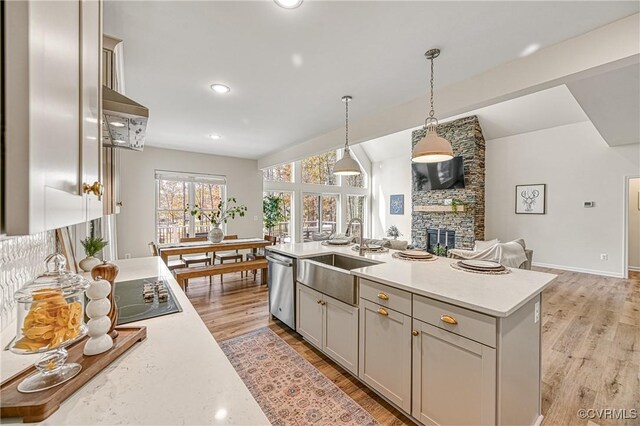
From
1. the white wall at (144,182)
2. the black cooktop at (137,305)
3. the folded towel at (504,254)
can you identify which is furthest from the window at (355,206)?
the black cooktop at (137,305)

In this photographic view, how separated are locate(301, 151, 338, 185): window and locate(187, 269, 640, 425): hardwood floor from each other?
4362 mm

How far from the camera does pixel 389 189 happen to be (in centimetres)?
932

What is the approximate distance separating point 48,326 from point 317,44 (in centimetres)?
222

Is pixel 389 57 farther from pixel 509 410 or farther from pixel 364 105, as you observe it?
pixel 509 410

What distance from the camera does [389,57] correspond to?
2273mm

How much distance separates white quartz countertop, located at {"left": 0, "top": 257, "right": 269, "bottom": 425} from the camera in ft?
2.20

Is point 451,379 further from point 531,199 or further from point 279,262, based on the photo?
point 531,199

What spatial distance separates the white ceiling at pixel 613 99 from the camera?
276cm

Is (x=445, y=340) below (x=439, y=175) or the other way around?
below

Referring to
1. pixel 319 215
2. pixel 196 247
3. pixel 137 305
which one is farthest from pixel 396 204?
pixel 137 305

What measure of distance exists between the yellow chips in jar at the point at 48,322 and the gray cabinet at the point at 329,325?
1.69 metres

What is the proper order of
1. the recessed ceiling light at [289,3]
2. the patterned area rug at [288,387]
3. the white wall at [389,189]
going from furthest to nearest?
1. the white wall at [389,189]
2. the patterned area rug at [288,387]
3. the recessed ceiling light at [289,3]

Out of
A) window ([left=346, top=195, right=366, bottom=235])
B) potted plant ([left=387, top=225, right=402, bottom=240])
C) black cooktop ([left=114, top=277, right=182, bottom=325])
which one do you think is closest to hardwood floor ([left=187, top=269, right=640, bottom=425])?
black cooktop ([left=114, top=277, right=182, bottom=325])

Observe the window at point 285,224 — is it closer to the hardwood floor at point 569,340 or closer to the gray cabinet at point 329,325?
the hardwood floor at point 569,340
